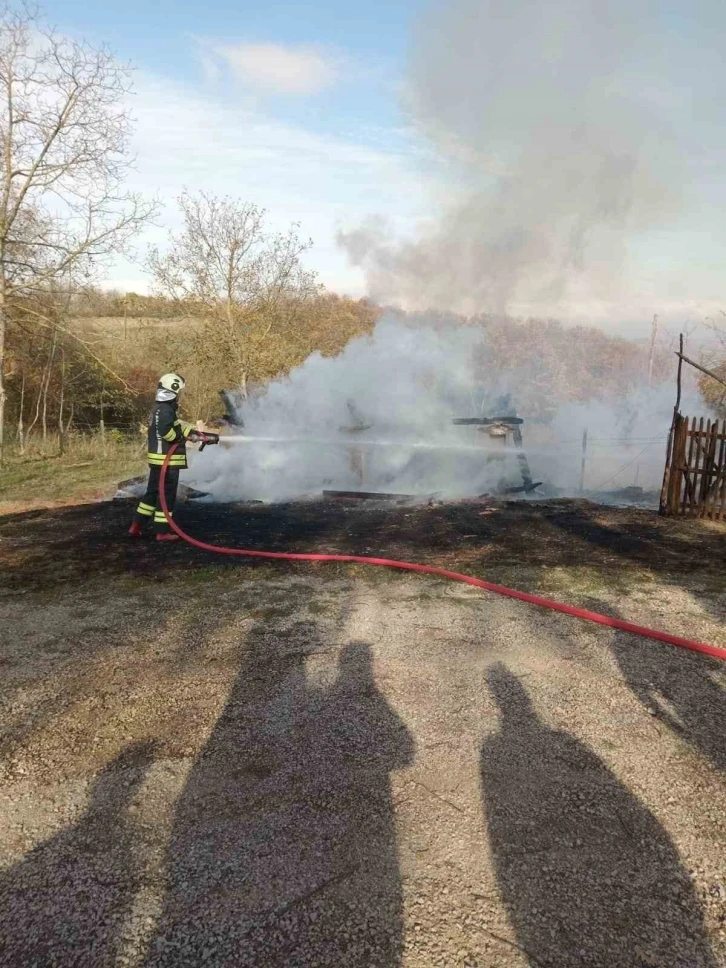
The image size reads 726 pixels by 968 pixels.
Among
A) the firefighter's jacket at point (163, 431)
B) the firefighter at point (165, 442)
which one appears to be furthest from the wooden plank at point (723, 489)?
the firefighter's jacket at point (163, 431)

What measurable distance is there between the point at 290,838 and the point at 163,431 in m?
5.83

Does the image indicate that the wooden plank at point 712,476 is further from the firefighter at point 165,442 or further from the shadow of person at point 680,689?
the firefighter at point 165,442

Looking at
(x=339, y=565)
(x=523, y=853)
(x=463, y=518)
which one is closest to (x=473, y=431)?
(x=463, y=518)

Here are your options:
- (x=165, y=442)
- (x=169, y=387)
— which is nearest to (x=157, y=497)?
(x=165, y=442)

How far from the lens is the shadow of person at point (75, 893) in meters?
2.04

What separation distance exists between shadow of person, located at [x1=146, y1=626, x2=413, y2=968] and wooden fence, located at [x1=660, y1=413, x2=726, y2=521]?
25.4 ft

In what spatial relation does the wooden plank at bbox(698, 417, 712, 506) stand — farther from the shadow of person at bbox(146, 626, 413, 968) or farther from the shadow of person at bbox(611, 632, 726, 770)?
the shadow of person at bbox(146, 626, 413, 968)

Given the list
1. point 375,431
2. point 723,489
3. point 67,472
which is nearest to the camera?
point 723,489

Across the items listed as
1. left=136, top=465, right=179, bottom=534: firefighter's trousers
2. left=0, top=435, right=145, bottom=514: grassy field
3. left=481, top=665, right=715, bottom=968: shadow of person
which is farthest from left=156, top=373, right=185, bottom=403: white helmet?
left=481, top=665, right=715, bottom=968: shadow of person

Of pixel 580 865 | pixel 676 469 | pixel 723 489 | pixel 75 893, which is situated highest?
pixel 676 469

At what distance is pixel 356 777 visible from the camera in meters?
2.99

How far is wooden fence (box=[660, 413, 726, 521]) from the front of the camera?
9445 mm

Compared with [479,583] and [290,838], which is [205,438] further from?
[290,838]

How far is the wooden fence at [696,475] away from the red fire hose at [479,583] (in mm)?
5131
